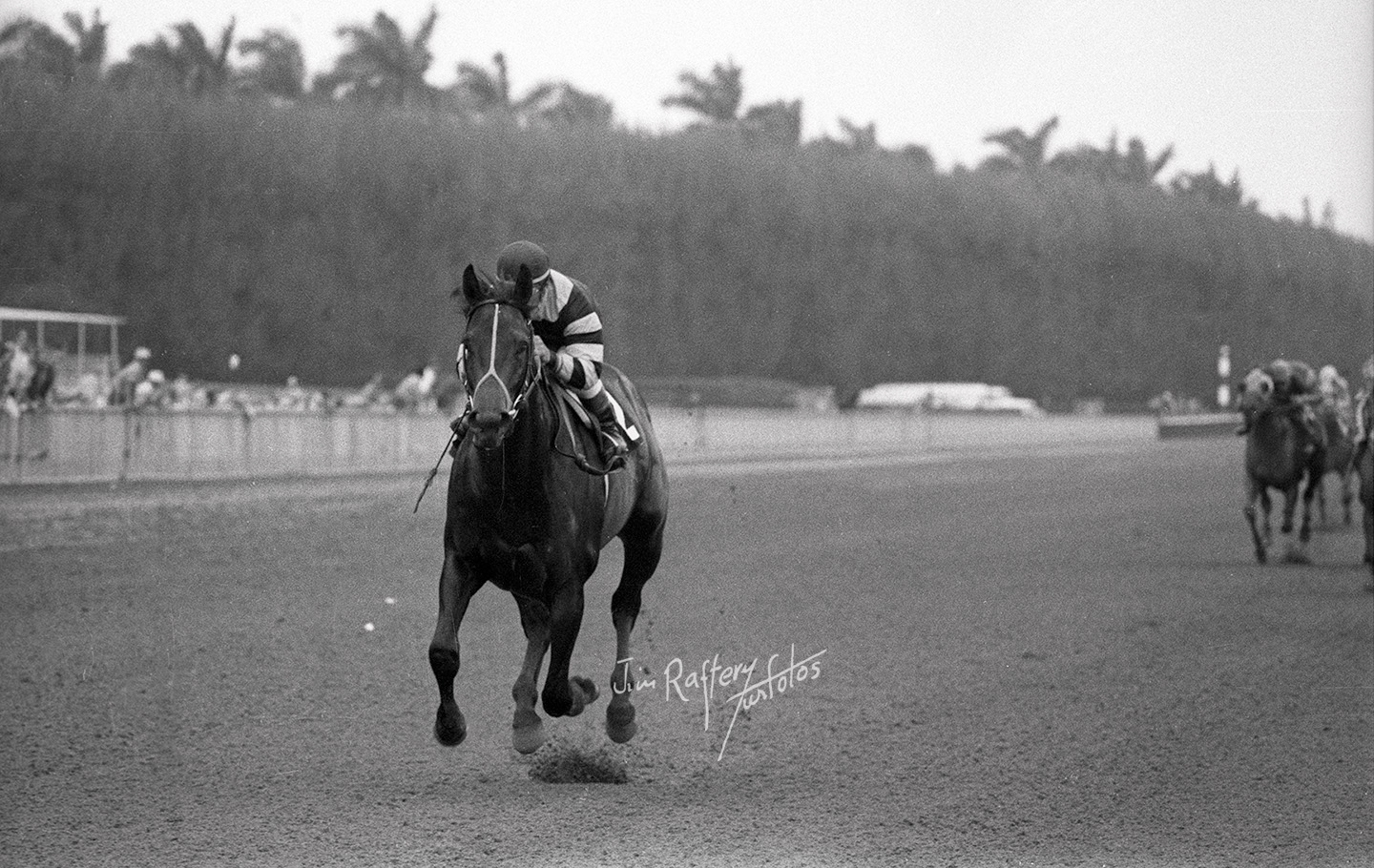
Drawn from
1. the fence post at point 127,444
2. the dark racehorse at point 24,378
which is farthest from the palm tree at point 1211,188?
the fence post at point 127,444

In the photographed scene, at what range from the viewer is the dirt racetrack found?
6.77 metres

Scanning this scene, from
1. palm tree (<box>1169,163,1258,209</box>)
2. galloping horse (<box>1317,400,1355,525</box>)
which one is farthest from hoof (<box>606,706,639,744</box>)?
galloping horse (<box>1317,400,1355,525</box>)

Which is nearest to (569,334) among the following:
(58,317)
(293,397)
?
(58,317)

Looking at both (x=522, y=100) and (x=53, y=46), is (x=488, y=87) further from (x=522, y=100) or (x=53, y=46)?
(x=53, y=46)

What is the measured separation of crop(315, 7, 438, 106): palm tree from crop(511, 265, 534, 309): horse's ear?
3024 millimetres

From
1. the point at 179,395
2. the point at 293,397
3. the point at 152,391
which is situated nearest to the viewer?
the point at 293,397

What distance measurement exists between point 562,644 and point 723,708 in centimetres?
260

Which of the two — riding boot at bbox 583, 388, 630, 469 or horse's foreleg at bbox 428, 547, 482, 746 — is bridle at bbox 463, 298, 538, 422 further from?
horse's foreleg at bbox 428, 547, 482, 746

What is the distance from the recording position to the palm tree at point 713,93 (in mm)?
8422

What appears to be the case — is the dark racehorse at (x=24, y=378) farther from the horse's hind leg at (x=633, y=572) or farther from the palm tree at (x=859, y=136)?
the horse's hind leg at (x=633, y=572)

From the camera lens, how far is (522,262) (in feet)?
19.5

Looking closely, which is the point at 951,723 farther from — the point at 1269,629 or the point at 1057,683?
the point at 1269,629

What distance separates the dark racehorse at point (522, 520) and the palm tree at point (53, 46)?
4.31 meters

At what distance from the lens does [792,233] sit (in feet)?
38.0
